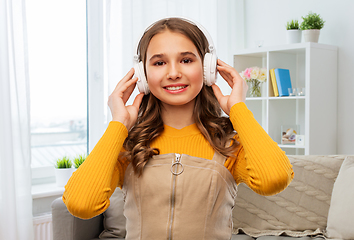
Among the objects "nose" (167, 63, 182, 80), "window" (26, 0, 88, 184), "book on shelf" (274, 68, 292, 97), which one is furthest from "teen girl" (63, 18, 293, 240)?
"book on shelf" (274, 68, 292, 97)

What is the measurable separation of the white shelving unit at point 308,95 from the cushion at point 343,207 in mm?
890

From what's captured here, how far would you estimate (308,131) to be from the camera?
2861mm

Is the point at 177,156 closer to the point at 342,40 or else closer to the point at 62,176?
the point at 62,176

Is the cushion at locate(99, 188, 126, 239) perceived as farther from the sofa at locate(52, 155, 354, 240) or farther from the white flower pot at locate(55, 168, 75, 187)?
the white flower pot at locate(55, 168, 75, 187)

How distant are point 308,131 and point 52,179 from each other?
2159 millimetres

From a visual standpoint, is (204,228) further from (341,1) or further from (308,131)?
(341,1)

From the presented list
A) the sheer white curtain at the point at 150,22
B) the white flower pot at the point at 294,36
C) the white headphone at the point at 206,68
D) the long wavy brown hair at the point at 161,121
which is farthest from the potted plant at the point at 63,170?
the white flower pot at the point at 294,36

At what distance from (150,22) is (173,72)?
227 centimetres

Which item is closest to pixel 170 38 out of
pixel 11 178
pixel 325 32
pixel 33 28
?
pixel 11 178

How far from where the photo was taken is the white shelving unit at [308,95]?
9.45 feet

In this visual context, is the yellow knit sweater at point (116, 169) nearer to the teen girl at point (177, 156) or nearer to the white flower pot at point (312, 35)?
the teen girl at point (177, 156)

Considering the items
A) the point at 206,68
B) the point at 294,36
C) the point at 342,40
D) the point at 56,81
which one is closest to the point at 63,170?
the point at 56,81

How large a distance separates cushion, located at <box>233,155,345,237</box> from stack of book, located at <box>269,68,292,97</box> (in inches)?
→ 42.2

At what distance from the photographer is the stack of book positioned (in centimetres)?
311
